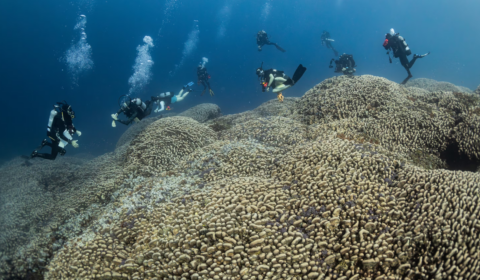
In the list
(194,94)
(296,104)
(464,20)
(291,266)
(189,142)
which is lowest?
(291,266)

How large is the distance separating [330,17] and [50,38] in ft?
377

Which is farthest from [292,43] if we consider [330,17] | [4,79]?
[4,79]

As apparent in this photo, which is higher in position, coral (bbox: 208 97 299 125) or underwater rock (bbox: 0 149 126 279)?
coral (bbox: 208 97 299 125)

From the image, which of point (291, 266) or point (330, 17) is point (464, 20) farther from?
point (291, 266)

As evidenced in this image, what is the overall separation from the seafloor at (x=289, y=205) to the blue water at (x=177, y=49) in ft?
93.7

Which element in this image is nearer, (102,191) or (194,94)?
(102,191)

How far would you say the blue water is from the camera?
5038 centimetres

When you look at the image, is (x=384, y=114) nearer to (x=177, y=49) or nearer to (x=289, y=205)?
(x=289, y=205)

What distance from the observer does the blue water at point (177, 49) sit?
50.4 m

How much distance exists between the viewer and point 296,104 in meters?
8.12

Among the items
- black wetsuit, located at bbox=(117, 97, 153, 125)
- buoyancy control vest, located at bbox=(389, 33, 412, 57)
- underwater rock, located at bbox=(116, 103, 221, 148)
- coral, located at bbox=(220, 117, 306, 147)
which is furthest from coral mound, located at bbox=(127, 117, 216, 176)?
buoyancy control vest, located at bbox=(389, 33, 412, 57)

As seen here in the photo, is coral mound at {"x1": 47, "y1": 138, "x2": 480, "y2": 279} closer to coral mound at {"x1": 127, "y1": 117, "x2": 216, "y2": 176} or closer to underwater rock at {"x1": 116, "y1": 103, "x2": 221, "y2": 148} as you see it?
coral mound at {"x1": 127, "y1": 117, "x2": 216, "y2": 176}

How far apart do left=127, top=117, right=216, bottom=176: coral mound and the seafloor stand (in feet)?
0.13

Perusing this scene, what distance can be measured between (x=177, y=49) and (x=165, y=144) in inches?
2778
